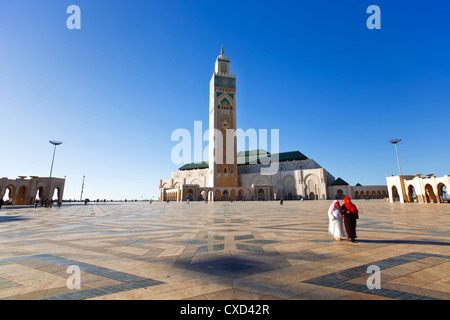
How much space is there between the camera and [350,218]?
5.06 m

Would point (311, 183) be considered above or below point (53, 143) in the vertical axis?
below

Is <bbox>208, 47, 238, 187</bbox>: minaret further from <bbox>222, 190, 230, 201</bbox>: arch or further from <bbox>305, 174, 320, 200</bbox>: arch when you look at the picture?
<bbox>305, 174, 320, 200</bbox>: arch

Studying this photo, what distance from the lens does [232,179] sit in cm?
5606

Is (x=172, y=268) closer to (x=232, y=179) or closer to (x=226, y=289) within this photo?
(x=226, y=289)

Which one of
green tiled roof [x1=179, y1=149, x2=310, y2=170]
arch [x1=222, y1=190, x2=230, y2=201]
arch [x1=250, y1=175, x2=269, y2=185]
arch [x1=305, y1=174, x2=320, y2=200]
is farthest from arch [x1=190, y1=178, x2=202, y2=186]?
arch [x1=305, y1=174, x2=320, y2=200]

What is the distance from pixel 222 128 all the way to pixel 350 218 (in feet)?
175

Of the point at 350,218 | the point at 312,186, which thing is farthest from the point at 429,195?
the point at 350,218

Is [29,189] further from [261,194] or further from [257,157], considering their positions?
[257,157]

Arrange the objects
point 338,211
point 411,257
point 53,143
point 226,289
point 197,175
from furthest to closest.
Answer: point 197,175 < point 53,143 < point 338,211 < point 411,257 < point 226,289

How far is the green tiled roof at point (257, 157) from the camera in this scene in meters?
66.4

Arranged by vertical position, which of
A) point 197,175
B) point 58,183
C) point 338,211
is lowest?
point 338,211

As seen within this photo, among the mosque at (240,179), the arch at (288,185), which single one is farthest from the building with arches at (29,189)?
the arch at (288,185)
